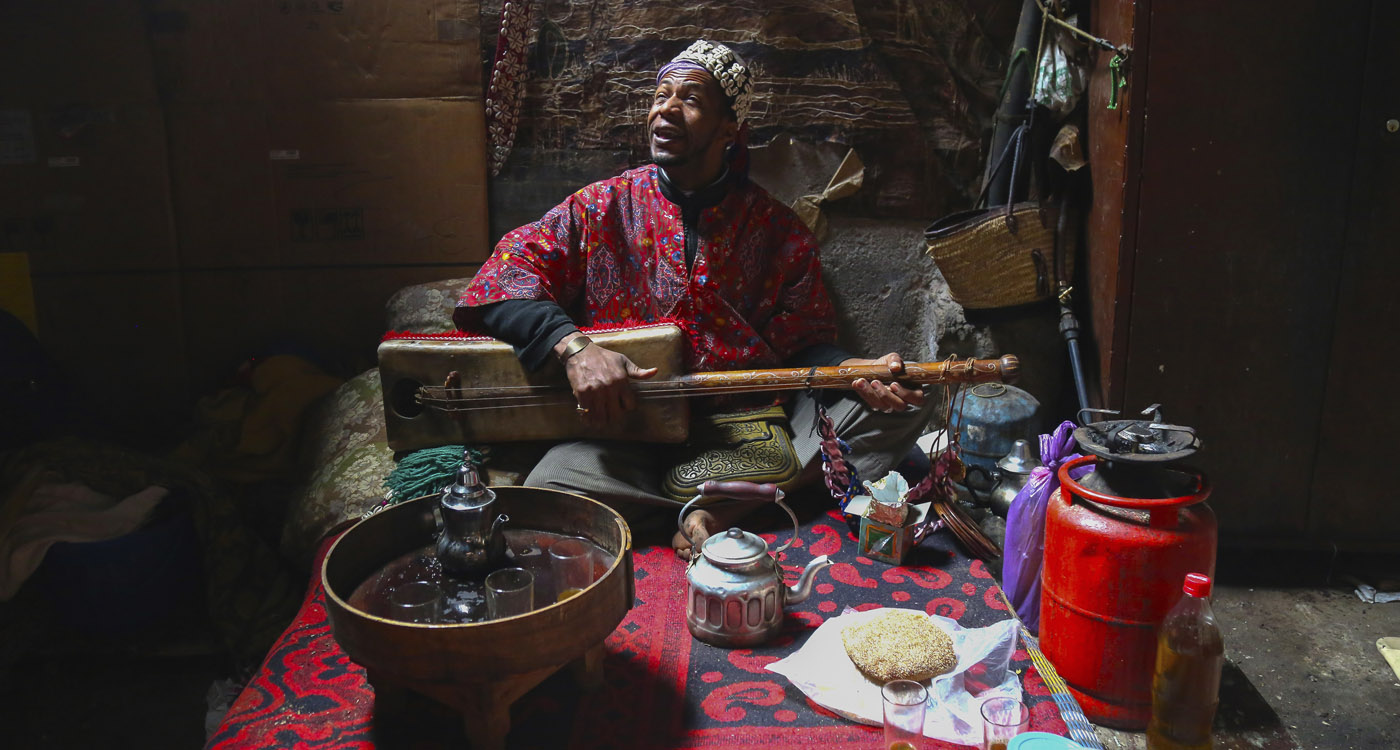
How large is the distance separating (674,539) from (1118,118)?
1943mm

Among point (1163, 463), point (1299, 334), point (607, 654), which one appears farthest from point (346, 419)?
point (1299, 334)

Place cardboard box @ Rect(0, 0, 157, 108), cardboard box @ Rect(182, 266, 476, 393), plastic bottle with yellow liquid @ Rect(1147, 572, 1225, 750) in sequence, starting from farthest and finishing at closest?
cardboard box @ Rect(182, 266, 476, 393), cardboard box @ Rect(0, 0, 157, 108), plastic bottle with yellow liquid @ Rect(1147, 572, 1225, 750)

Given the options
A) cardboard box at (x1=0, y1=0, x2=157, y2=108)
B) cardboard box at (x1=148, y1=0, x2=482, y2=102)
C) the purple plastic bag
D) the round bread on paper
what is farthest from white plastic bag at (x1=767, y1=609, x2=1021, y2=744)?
cardboard box at (x1=0, y1=0, x2=157, y2=108)

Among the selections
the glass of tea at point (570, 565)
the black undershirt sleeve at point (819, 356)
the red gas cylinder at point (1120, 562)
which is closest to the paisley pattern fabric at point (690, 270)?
the black undershirt sleeve at point (819, 356)

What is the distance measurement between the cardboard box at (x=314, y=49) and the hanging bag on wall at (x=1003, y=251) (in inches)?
73.4

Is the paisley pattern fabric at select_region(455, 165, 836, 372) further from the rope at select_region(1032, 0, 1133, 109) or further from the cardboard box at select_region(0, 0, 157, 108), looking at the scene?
the cardboard box at select_region(0, 0, 157, 108)

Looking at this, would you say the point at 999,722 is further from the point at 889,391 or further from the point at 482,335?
the point at 482,335

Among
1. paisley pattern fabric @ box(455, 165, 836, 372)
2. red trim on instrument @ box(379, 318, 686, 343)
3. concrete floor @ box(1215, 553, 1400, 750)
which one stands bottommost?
concrete floor @ box(1215, 553, 1400, 750)

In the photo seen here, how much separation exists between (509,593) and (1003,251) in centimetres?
225

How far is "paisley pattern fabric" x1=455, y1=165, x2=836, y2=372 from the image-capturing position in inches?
114

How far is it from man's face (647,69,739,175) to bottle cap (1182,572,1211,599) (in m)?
1.78

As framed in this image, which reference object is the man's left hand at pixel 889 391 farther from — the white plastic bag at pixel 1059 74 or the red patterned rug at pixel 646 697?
the white plastic bag at pixel 1059 74

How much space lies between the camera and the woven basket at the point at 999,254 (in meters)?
3.22

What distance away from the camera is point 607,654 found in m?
2.14
